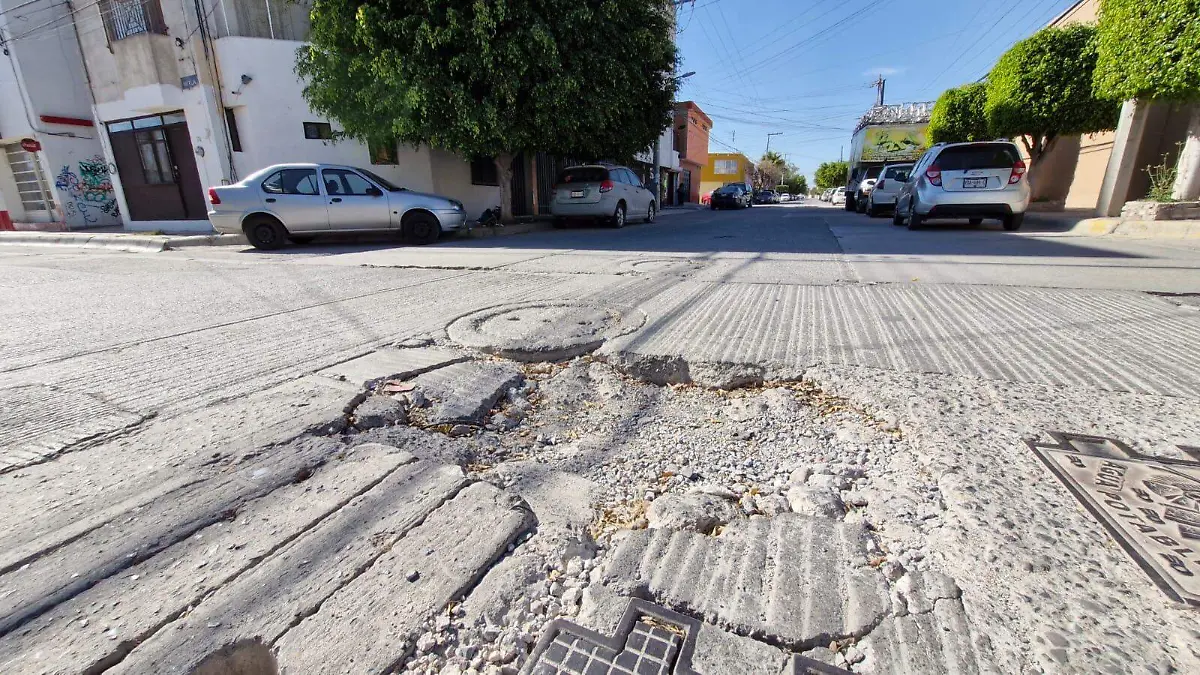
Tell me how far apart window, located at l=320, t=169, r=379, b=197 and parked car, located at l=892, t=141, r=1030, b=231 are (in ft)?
33.0

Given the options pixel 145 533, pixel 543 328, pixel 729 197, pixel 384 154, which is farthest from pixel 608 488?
pixel 729 197

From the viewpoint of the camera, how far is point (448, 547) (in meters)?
1.42

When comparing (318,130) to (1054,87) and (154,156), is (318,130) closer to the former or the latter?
(154,156)

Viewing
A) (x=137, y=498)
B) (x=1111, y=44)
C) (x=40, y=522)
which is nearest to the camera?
(x=40, y=522)

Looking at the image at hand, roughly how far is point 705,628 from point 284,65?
1548cm

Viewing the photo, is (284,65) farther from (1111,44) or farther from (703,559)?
(1111,44)

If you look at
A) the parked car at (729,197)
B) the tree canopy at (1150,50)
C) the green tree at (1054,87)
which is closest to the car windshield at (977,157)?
the tree canopy at (1150,50)

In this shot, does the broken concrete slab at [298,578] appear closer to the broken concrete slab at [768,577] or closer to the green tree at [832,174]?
the broken concrete slab at [768,577]

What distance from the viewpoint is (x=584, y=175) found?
40.5 ft

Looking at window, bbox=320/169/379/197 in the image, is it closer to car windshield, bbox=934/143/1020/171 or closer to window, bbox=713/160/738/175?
car windshield, bbox=934/143/1020/171

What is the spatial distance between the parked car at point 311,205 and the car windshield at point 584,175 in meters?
3.74

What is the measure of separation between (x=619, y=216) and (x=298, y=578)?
12208 millimetres

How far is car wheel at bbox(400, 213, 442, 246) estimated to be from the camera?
9781mm

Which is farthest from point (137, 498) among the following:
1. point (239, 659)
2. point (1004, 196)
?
point (1004, 196)
